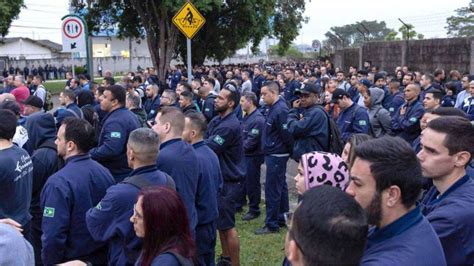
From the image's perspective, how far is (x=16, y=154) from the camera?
16.1 ft

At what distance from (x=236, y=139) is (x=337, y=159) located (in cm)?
352

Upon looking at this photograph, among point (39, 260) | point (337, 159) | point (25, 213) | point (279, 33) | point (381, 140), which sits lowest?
point (39, 260)

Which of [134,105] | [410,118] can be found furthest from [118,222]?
[410,118]

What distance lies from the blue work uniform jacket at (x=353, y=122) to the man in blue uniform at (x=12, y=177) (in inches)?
181

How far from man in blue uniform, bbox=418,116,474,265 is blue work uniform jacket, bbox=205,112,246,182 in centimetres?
334

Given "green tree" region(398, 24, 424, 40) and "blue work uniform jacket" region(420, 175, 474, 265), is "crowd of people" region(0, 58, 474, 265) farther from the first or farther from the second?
"green tree" region(398, 24, 424, 40)

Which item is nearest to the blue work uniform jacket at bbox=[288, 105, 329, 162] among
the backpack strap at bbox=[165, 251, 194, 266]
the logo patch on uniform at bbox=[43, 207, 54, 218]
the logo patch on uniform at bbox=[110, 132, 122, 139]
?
the logo patch on uniform at bbox=[110, 132, 122, 139]

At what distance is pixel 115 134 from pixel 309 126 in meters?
2.55

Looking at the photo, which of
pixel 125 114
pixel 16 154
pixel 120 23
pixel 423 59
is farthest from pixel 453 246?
pixel 120 23

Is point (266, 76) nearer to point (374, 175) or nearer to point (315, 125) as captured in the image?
point (315, 125)

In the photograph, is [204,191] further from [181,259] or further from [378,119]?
[378,119]

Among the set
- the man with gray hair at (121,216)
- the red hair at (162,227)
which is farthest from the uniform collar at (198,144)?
the red hair at (162,227)

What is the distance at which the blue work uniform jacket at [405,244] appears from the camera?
7.74 feet

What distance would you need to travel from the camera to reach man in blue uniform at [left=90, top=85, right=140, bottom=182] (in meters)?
6.66
